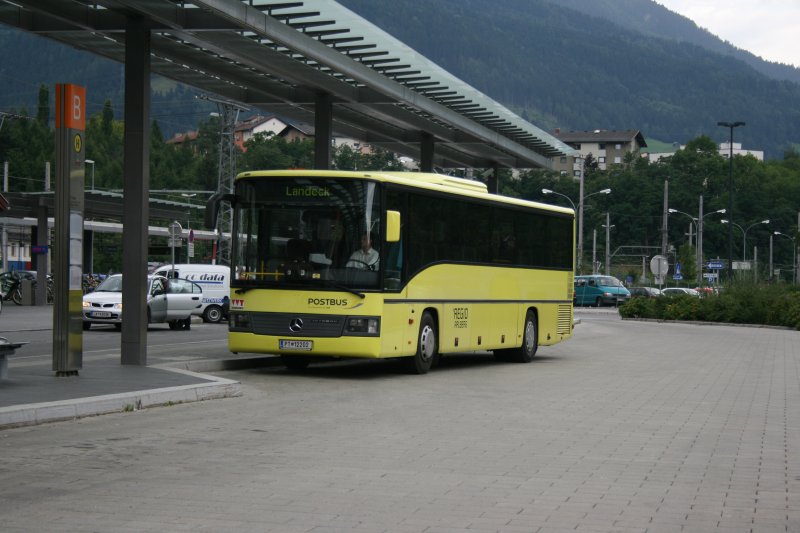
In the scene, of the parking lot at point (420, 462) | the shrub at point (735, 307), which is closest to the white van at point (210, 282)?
the shrub at point (735, 307)

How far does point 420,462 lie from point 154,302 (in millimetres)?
27870

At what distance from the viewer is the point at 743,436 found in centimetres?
1341

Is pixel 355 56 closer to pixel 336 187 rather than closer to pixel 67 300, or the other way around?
pixel 336 187

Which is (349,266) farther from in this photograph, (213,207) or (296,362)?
(296,362)

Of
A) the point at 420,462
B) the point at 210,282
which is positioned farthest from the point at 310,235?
the point at 210,282

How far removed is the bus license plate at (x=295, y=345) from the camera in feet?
65.4

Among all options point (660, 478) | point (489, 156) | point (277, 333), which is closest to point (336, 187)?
point (277, 333)

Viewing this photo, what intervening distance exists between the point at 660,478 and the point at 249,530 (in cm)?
376

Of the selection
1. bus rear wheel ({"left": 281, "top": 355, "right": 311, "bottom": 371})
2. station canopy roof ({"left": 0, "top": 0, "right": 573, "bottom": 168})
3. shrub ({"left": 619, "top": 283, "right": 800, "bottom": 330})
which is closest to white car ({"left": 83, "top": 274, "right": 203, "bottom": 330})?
station canopy roof ({"left": 0, "top": 0, "right": 573, "bottom": 168})

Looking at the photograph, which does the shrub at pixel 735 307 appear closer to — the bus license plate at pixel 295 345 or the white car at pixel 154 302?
the white car at pixel 154 302

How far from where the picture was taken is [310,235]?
20.4 m

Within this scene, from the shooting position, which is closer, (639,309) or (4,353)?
(4,353)

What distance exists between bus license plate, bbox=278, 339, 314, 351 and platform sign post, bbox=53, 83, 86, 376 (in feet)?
13.1

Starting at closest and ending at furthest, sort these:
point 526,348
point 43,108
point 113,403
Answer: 1. point 113,403
2. point 526,348
3. point 43,108
